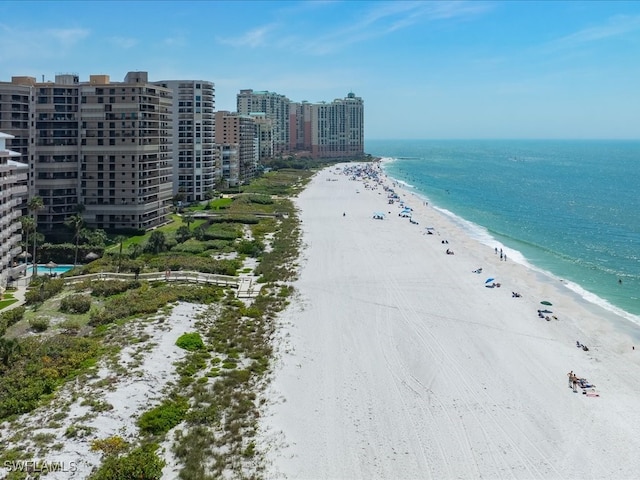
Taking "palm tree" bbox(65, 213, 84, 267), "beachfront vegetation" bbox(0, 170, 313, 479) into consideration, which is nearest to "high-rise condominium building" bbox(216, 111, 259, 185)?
"palm tree" bbox(65, 213, 84, 267)

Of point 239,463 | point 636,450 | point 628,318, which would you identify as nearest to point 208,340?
point 239,463

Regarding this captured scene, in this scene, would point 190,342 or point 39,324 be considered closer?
point 190,342

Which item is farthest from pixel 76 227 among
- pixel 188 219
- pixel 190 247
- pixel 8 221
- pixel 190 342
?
pixel 190 342

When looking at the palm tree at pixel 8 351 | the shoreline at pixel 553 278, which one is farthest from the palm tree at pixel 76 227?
the shoreline at pixel 553 278

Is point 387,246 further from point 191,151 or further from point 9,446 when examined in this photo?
point 9,446

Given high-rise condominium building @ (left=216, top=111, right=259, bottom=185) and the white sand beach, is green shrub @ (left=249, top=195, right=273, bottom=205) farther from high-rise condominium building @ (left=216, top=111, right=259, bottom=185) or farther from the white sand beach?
the white sand beach

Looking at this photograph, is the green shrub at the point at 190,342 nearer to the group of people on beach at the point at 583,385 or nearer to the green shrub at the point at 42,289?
the green shrub at the point at 42,289

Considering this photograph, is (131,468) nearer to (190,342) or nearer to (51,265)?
(190,342)
